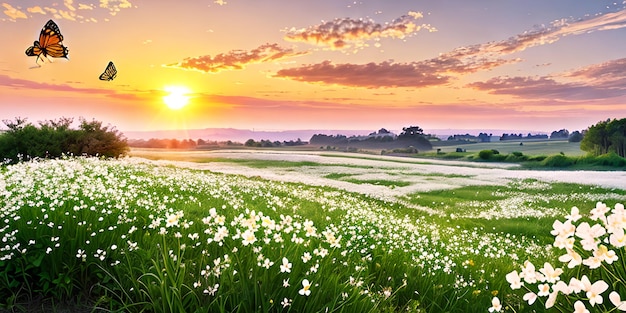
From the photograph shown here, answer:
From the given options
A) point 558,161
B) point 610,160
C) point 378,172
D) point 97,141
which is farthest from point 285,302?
point 558,161

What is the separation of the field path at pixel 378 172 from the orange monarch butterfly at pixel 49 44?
1378cm

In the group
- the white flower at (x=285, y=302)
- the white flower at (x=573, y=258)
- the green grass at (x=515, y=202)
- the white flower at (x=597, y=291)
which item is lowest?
the green grass at (x=515, y=202)

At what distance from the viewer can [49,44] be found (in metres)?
11.2

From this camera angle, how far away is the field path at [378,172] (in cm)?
2609

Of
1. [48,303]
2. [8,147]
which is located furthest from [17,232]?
[8,147]

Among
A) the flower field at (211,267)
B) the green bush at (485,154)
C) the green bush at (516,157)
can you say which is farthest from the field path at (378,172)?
the flower field at (211,267)

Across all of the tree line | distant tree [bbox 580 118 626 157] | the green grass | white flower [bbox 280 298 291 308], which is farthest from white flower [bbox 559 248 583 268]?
distant tree [bbox 580 118 626 157]

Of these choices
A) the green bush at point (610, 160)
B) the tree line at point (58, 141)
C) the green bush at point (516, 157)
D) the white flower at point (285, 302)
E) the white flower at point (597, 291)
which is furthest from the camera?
the green bush at point (516, 157)

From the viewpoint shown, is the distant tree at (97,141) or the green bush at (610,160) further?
the green bush at (610,160)

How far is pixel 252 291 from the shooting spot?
4586 mm

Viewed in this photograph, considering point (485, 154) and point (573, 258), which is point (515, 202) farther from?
point (485, 154)

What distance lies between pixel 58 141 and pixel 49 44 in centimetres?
1727

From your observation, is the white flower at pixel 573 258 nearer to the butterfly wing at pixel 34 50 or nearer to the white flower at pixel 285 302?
the white flower at pixel 285 302

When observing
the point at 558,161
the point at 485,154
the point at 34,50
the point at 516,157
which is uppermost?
the point at 34,50
